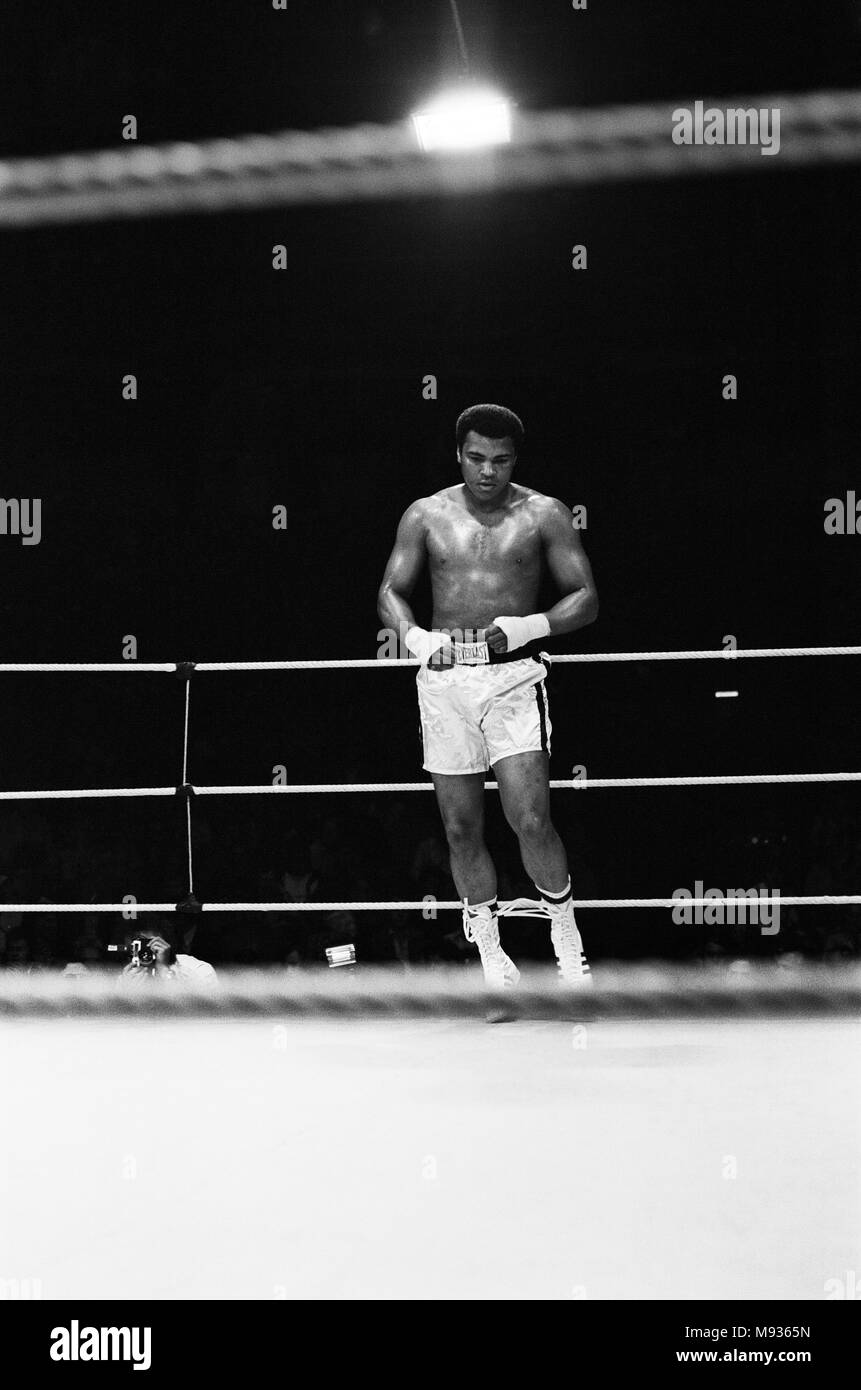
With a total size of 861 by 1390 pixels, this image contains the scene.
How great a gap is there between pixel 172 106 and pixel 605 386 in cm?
206

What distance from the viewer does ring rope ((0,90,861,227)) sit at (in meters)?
5.16

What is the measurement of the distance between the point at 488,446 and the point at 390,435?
3.23m

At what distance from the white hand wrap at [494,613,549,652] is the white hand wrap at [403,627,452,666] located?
0.12 m

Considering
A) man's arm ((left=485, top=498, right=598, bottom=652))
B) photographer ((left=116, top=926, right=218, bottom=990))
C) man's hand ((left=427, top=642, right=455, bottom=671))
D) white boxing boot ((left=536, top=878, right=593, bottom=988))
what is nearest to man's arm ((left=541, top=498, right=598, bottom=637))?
man's arm ((left=485, top=498, right=598, bottom=652))

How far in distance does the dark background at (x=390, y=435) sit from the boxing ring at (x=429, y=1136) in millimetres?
2368

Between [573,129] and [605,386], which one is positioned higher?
[573,129]

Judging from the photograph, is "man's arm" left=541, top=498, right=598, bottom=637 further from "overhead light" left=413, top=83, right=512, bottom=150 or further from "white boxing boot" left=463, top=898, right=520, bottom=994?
"overhead light" left=413, top=83, right=512, bottom=150

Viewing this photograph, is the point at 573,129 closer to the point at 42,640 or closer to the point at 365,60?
the point at 365,60

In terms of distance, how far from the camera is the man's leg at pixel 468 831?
284cm

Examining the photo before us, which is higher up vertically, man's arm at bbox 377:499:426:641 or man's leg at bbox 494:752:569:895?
man's arm at bbox 377:499:426:641

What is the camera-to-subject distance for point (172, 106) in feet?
17.2

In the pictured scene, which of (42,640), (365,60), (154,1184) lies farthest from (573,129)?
(154,1184)

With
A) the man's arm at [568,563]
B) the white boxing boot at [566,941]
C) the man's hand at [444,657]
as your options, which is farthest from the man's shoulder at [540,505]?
the white boxing boot at [566,941]

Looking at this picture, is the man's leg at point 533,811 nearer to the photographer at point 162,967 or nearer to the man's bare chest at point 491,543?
the man's bare chest at point 491,543
